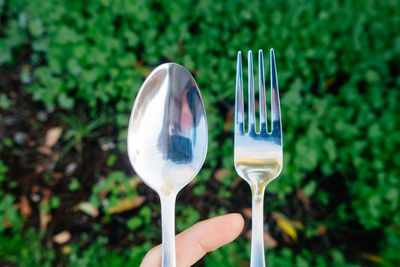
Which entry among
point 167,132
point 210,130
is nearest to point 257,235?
point 167,132

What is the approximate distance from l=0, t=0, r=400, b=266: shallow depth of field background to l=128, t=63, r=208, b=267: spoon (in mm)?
624

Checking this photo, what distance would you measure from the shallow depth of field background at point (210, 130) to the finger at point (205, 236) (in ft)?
1.63

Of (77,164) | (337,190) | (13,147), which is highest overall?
(13,147)

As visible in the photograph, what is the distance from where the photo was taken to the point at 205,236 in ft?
4.24

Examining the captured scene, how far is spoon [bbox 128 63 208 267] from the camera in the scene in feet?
3.92

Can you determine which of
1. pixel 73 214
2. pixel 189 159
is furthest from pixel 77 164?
pixel 189 159

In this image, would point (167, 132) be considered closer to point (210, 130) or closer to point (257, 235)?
point (257, 235)

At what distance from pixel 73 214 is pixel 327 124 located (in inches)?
68.8

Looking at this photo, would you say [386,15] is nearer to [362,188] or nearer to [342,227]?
[362,188]

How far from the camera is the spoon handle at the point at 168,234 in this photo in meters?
1.07

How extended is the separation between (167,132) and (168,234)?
0.40 metres

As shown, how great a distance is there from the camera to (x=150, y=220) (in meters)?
1.90

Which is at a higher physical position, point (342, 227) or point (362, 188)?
point (362, 188)

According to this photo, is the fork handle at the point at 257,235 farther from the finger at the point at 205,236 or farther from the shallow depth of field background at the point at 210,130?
the shallow depth of field background at the point at 210,130
